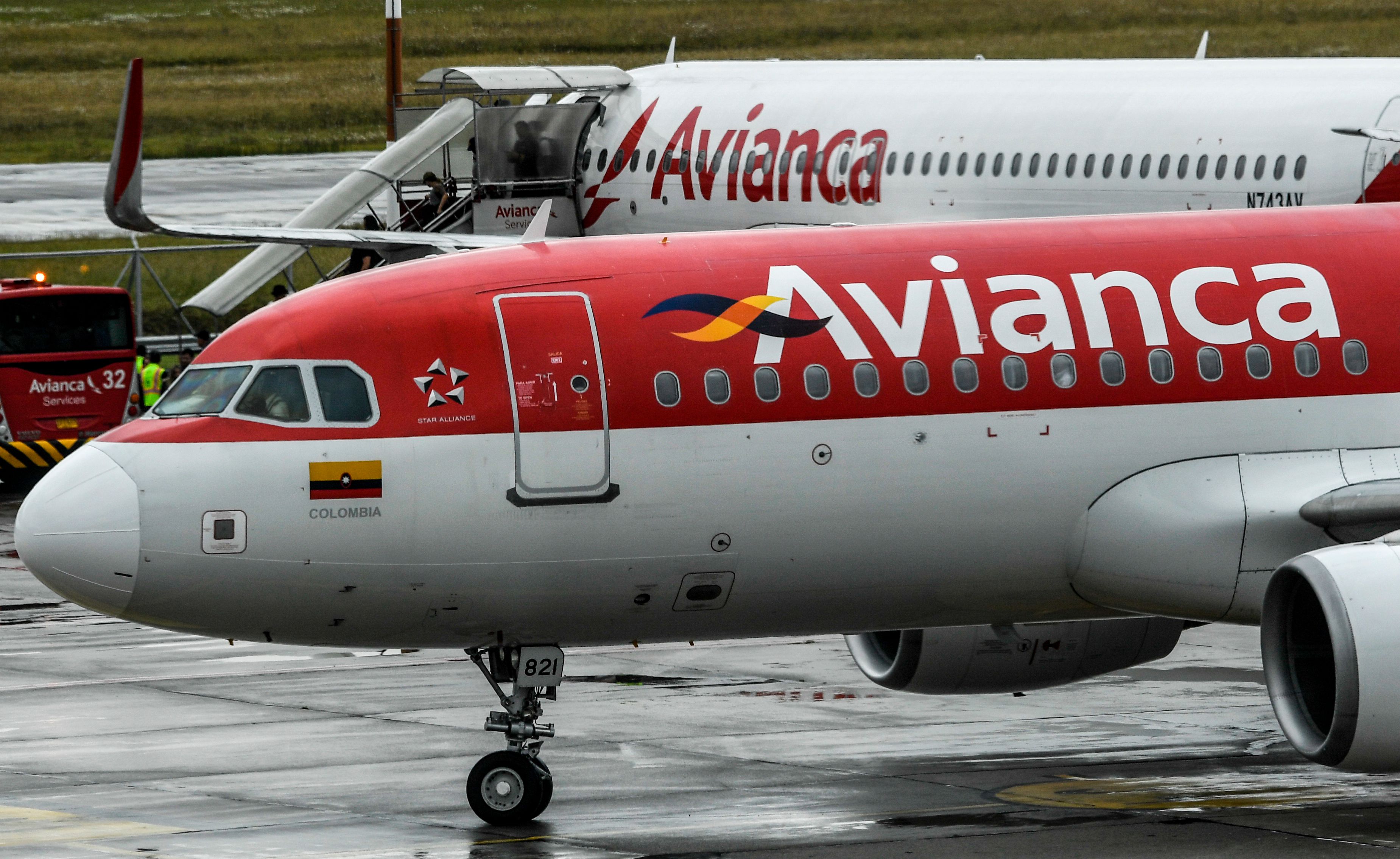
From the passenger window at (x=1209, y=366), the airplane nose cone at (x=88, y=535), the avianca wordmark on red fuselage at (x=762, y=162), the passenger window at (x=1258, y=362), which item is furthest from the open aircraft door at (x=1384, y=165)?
the airplane nose cone at (x=88, y=535)

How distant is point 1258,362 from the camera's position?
51.0 ft

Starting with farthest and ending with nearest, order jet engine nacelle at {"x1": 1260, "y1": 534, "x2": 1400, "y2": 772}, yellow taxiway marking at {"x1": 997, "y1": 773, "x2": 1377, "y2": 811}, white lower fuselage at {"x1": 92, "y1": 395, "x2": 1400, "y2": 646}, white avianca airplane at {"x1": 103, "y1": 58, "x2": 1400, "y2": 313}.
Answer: white avianca airplane at {"x1": 103, "y1": 58, "x2": 1400, "y2": 313} → yellow taxiway marking at {"x1": 997, "y1": 773, "x2": 1377, "y2": 811} → white lower fuselage at {"x1": 92, "y1": 395, "x2": 1400, "y2": 646} → jet engine nacelle at {"x1": 1260, "y1": 534, "x2": 1400, "y2": 772}

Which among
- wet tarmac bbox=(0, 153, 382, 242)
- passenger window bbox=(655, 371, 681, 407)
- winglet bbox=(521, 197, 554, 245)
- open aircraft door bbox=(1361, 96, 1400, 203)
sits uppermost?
wet tarmac bbox=(0, 153, 382, 242)

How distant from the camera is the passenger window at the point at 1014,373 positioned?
15.3 m

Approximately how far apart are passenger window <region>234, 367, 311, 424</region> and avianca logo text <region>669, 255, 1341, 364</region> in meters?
2.42

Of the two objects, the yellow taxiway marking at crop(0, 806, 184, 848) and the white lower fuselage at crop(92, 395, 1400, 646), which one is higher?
the white lower fuselage at crop(92, 395, 1400, 646)

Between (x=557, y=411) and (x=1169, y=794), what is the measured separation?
17.9ft

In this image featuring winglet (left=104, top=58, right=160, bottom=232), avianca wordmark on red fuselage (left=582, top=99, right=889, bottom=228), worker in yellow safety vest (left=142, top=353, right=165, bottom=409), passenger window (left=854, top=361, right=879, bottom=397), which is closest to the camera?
passenger window (left=854, top=361, right=879, bottom=397)

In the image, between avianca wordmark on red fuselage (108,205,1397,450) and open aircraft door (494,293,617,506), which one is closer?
open aircraft door (494,293,617,506)

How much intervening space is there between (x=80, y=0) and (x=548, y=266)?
92.6 meters

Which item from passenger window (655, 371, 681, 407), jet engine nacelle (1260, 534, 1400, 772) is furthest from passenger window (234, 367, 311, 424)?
jet engine nacelle (1260, 534, 1400, 772)

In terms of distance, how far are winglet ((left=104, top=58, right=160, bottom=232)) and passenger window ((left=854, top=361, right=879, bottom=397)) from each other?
207 inches

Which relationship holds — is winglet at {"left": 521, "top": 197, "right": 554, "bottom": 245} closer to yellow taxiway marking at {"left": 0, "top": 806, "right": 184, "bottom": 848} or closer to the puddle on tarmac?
yellow taxiway marking at {"left": 0, "top": 806, "right": 184, "bottom": 848}

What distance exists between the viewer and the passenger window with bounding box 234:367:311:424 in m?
14.6
